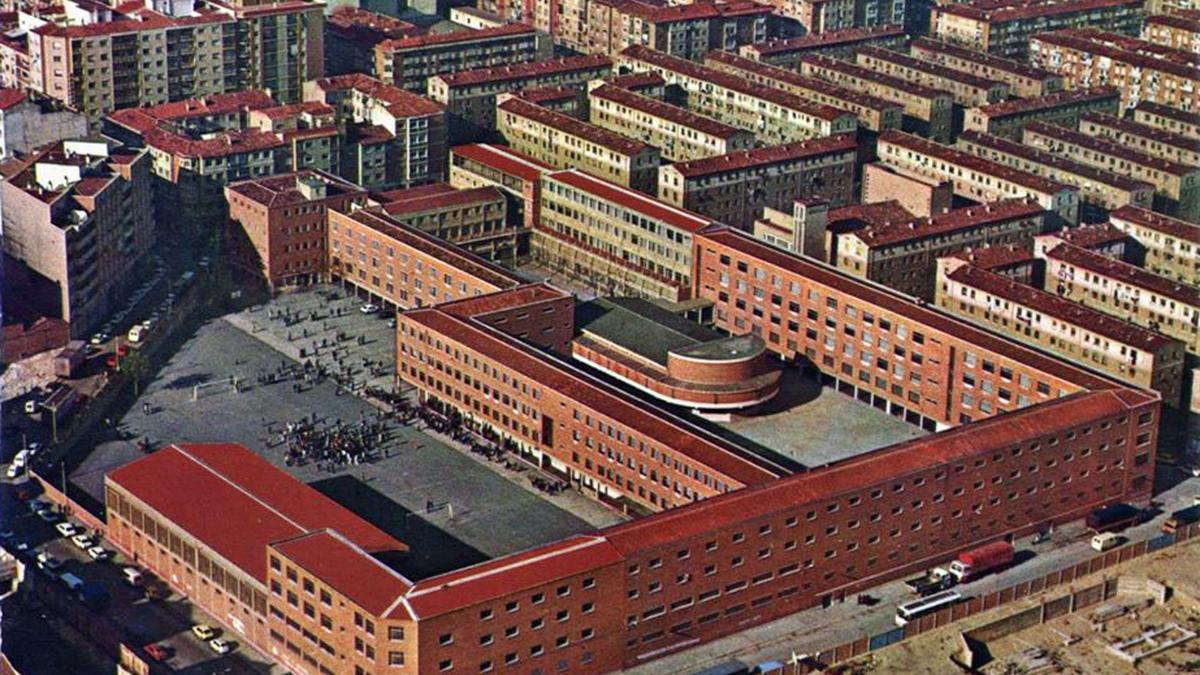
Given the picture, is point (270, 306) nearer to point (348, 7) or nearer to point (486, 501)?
point (486, 501)

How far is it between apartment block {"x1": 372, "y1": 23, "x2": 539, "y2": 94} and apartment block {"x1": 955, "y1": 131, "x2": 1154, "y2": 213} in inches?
1295

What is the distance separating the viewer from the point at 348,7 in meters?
168

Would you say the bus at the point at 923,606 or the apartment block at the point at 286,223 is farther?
the apartment block at the point at 286,223

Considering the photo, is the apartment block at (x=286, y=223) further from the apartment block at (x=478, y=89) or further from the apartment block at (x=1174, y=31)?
the apartment block at (x=1174, y=31)

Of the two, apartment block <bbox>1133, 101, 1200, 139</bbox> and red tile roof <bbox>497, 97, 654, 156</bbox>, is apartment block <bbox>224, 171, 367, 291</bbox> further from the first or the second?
apartment block <bbox>1133, 101, 1200, 139</bbox>

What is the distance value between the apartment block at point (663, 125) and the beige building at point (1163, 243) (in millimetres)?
24821

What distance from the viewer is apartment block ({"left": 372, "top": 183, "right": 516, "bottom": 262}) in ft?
423

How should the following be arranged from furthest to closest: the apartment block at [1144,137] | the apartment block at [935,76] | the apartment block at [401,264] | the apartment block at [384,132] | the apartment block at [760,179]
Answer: the apartment block at [935,76] → the apartment block at [1144,137] → the apartment block at [384,132] → the apartment block at [760,179] → the apartment block at [401,264]

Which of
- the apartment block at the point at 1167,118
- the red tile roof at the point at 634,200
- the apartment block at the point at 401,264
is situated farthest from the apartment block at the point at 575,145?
the apartment block at the point at 1167,118

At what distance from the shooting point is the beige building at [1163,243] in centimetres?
12606

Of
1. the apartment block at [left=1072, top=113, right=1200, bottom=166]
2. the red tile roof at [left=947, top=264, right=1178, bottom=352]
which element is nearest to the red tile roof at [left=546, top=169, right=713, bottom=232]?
the red tile roof at [left=947, top=264, right=1178, bottom=352]

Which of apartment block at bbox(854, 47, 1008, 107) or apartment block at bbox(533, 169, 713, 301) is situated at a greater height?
apartment block at bbox(854, 47, 1008, 107)

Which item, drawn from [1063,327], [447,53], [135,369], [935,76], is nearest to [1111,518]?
[1063,327]

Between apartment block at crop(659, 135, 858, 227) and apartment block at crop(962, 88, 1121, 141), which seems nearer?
apartment block at crop(659, 135, 858, 227)
